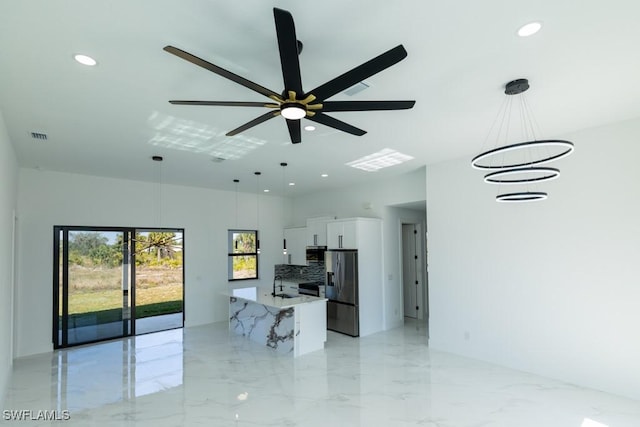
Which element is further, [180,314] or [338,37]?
[180,314]

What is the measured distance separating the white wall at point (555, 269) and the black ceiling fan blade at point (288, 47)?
13.0ft

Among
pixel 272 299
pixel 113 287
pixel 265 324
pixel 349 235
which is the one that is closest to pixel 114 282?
pixel 113 287

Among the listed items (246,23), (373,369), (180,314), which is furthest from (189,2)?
(180,314)

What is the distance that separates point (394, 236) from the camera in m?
7.07

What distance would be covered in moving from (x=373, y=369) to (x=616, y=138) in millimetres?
4132

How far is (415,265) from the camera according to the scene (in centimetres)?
788

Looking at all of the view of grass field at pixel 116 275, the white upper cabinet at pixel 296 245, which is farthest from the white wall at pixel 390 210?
Answer: the view of grass field at pixel 116 275

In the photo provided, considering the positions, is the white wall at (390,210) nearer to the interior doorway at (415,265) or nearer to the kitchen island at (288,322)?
the interior doorway at (415,265)

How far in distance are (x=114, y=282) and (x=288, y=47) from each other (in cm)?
643

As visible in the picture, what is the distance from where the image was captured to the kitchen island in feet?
17.1

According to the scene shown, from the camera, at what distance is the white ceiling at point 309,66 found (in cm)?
199

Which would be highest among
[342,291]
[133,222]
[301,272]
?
[133,222]

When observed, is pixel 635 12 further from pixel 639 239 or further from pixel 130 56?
pixel 130 56

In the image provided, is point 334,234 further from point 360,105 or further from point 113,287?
point 360,105
